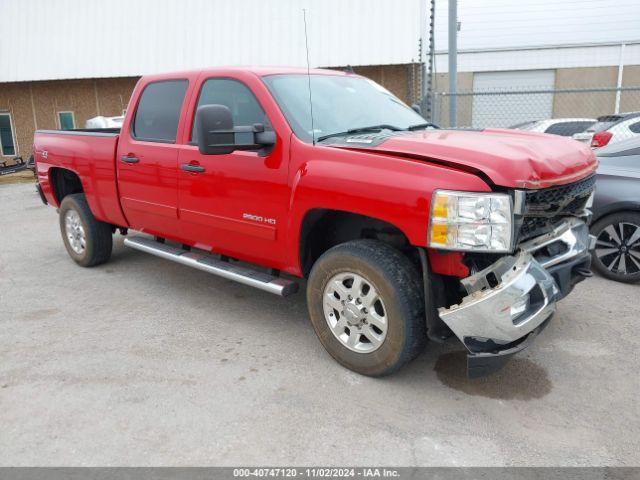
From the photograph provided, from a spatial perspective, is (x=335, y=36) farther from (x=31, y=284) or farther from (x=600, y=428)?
(x=600, y=428)

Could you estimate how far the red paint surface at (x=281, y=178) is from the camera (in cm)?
294

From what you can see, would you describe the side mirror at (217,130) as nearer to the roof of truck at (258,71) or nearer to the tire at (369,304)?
the roof of truck at (258,71)

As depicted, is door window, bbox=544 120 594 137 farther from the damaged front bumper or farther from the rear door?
the damaged front bumper

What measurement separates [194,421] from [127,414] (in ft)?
1.35

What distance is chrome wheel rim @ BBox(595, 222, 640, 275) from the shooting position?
16.2 ft

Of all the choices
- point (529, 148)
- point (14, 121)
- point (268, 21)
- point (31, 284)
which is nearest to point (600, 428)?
point (529, 148)

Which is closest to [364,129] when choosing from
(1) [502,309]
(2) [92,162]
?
(1) [502,309]

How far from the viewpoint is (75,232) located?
6.04 m

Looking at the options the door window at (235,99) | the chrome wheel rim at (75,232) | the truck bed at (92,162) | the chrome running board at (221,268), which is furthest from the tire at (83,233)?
the door window at (235,99)

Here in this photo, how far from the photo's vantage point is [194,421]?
3.03 m

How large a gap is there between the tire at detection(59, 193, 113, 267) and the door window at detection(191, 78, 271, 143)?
211 cm

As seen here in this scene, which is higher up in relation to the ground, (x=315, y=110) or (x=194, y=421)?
(x=315, y=110)

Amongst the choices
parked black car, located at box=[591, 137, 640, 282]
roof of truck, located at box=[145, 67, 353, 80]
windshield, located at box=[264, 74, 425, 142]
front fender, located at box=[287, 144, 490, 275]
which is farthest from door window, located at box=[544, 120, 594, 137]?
front fender, located at box=[287, 144, 490, 275]

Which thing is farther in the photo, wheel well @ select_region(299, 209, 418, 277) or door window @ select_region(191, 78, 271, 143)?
door window @ select_region(191, 78, 271, 143)
